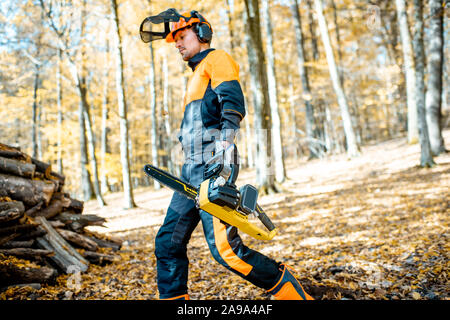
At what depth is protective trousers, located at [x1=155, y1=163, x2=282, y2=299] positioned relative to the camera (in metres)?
2.12

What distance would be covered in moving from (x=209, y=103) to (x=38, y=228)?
304cm

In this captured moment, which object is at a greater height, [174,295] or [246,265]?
[246,265]

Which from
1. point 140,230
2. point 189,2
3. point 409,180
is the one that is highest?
point 189,2

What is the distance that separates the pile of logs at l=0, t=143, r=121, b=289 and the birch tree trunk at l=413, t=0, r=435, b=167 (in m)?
8.66

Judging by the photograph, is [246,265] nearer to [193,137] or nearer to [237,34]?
[193,137]

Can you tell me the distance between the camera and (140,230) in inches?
269

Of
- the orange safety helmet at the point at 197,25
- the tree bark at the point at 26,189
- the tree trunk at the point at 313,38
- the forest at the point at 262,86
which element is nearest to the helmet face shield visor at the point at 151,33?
the orange safety helmet at the point at 197,25

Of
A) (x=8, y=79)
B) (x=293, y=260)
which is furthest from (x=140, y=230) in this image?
(x=8, y=79)

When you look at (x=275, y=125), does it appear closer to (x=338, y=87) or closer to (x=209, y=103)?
(x=338, y=87)

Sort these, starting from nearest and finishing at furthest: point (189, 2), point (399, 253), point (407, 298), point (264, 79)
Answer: point (407, 298), point (399, 253), point (264, 79), point (189, 2)

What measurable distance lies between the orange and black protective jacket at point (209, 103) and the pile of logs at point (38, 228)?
2.38 metres

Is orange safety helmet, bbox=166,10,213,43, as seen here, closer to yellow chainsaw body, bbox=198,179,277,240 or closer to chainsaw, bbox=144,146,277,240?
chainsaw, bbox=144,146,277,240

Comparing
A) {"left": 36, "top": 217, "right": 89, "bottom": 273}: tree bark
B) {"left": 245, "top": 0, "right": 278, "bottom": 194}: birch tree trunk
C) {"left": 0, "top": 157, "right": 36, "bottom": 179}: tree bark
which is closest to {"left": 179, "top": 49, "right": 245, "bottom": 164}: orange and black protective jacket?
{"left": 36, "top": 217, "right": 89, "bottom": 273}: tree bark
